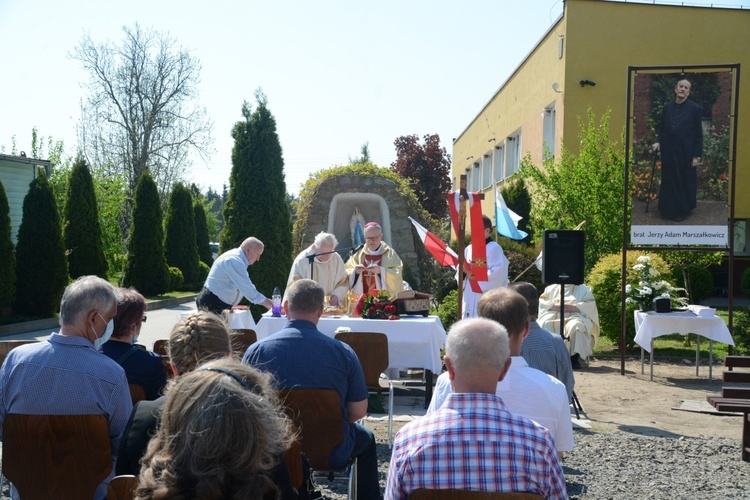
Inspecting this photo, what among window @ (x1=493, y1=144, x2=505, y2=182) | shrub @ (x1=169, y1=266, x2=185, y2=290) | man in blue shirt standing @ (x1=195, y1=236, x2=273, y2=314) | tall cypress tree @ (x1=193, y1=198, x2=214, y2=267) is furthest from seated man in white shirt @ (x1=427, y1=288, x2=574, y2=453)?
tall cypress tree @ (x1=193, y1=198, x2=214, y2=267)

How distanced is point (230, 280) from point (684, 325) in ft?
19.5

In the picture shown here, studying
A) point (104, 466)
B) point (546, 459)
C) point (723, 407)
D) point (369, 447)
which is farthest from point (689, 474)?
point (104, 466)

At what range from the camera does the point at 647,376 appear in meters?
11.6

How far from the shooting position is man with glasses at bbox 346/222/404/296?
10.5m

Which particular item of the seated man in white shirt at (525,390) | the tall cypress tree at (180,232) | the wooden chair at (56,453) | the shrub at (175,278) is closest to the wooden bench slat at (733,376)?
the seated man in white shirt at (525,390)

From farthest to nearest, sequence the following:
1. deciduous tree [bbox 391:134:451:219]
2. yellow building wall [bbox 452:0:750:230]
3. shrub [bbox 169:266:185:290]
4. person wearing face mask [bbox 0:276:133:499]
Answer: deciduous tree [bbox 391:134:451:219], shrub [bbox 169:266:185:290], yellow building wall [bbox 452:0:750:230], person wearing face mask [bbox 0:276:133:499]

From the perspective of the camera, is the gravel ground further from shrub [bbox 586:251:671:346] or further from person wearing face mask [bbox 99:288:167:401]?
shrub [bbox 586:251:671:346]

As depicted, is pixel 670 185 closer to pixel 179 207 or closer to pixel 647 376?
pixel 647 376

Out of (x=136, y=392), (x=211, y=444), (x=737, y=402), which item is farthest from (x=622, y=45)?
(x=211, y=444)

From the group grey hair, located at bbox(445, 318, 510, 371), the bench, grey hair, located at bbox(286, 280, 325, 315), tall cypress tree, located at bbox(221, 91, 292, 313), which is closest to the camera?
grey hair, located at bbox(445, 318, 510, 371)

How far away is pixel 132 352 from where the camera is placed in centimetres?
430

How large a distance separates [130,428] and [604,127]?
17885 millimetres

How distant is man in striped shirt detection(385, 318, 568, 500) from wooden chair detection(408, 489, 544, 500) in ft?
0.50

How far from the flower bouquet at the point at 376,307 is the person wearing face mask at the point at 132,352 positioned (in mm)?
4369
